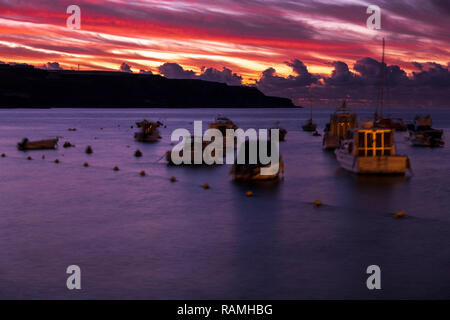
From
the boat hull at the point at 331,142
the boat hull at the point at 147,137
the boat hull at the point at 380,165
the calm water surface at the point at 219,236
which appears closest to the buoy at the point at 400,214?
the calm water surface at the point at 219,236

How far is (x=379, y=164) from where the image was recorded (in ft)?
130

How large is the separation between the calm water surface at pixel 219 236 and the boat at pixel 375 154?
111cm

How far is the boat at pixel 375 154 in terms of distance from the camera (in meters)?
39.8

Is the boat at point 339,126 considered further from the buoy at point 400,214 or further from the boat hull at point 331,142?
the buoy at point 400,214

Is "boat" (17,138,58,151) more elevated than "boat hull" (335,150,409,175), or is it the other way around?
"boat" (17,138,58,151)

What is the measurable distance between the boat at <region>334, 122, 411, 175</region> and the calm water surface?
43.7 inches

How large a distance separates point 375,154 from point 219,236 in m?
22.5

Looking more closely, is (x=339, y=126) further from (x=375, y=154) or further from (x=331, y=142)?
(x=375, y=154)

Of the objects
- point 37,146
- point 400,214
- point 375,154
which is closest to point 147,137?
point 37,146

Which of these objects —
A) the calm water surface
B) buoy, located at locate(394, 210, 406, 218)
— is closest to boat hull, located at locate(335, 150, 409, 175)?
the calm water surface

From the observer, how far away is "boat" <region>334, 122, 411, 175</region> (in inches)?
1567

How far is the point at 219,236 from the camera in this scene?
75.4ft

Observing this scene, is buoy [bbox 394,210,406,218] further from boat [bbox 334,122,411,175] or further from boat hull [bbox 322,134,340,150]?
boat hull [bbox 322,134,340,150]
